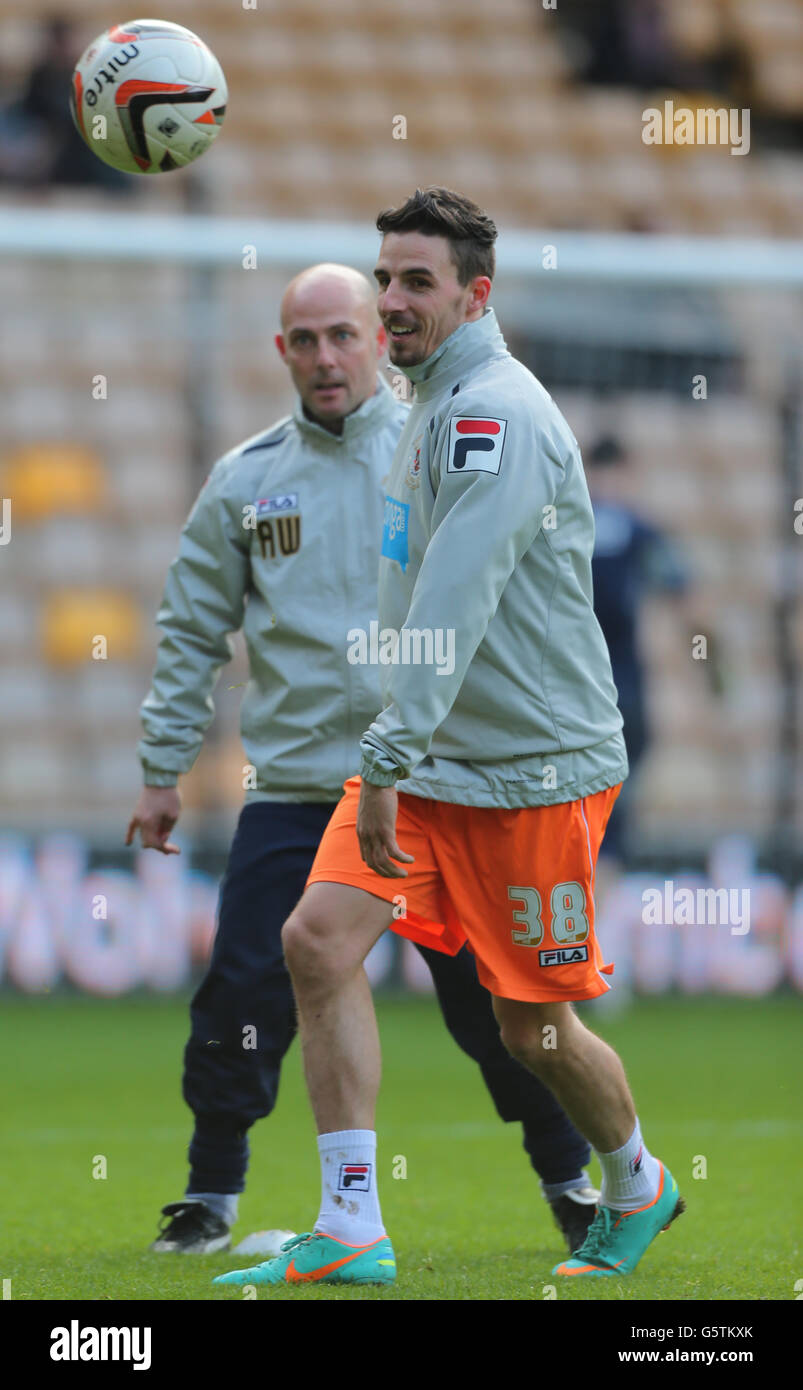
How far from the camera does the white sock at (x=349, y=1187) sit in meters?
3.61

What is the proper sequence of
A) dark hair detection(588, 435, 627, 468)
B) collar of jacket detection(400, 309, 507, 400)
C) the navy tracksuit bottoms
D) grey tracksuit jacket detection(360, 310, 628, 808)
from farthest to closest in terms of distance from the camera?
dark hair detection(588, 435, 627, 468), the navy tracksuit bottoms, collar of jacket detection(400, 309, 507, 400), grey tracksuit jacket detection(360, 310, 628, 808)

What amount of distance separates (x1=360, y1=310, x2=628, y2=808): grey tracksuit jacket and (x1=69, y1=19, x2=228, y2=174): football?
4.07ft

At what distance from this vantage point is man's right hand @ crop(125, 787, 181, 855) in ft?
14.6

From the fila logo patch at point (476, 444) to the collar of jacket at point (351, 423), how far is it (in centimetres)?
96

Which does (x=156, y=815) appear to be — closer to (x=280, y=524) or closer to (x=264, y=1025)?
(x=264, y=1025)

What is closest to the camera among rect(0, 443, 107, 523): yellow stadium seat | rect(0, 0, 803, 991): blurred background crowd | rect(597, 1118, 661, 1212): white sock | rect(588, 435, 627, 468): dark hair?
rect(597, 1118, 661, 1212): white sock

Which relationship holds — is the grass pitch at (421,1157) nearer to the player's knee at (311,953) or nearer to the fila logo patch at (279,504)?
the player's knee at (311,953)

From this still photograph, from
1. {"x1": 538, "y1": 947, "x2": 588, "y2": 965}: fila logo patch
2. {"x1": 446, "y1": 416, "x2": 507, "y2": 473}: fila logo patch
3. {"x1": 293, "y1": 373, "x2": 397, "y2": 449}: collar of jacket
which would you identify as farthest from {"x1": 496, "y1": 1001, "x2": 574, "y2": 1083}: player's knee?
{"x1": 293, "y1": 373, "x2": 397, "y2": 449}: collar of jacket

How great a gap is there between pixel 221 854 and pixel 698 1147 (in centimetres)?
382

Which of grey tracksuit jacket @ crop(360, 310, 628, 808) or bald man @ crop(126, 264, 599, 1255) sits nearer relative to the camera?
grey tracksuit jacket @ crop(360, 310, 628, 808)

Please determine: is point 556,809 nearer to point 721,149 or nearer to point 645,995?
point 645,995

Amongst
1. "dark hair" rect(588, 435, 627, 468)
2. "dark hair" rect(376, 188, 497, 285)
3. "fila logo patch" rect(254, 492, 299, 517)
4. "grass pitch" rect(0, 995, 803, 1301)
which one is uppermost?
"dark hair" rect(588, 435, 627, 468)

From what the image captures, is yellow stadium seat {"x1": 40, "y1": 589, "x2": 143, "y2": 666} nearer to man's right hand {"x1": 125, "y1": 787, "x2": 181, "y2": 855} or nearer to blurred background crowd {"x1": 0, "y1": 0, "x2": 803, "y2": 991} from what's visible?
blurred background crowd {"x1": 0, "y1": 0, "x2": 803, "y2": 991}

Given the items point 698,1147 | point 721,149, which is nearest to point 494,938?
point 698,1147
